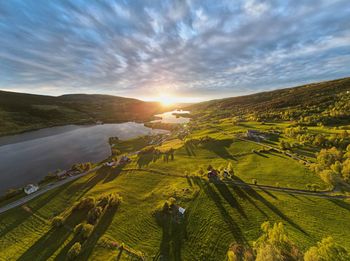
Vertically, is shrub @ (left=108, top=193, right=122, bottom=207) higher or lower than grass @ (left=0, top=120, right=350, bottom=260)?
higher

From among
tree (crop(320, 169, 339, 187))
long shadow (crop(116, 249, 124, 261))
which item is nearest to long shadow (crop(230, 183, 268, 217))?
tree (crop(320, 169, 339, 187))

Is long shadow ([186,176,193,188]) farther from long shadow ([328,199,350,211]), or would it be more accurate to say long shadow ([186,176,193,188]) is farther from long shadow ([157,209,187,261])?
long shadow ([328,199,350,211])

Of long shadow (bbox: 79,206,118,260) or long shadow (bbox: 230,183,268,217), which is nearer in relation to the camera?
long shadow (bbox: 79,206,118,260)

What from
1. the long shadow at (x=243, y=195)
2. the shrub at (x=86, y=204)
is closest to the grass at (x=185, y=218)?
the long shadow at (x=243, y=195)

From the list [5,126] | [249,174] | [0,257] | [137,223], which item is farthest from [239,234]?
[5,126]

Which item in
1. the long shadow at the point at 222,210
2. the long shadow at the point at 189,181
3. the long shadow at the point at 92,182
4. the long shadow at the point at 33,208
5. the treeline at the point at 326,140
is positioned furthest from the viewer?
the treeline at the point at 326,140

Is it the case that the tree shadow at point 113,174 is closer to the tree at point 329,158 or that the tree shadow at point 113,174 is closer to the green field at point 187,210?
the green field at point 187,210

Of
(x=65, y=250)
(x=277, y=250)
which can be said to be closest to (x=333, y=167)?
(x=277, y=250)
